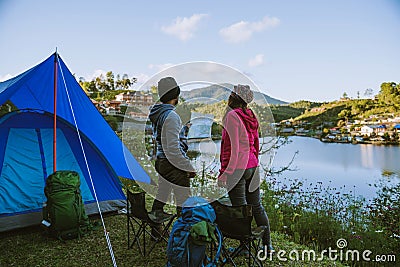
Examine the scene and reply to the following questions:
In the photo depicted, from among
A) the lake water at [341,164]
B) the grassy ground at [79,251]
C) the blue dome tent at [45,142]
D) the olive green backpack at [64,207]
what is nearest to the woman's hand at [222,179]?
the lake water at [341,164]

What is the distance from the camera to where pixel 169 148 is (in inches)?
92.4

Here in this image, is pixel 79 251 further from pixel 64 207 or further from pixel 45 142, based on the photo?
pixel 45 142

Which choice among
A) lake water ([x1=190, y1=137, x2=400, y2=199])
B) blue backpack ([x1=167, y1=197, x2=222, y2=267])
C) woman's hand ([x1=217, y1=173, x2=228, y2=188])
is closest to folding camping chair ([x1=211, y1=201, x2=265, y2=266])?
blue backpack ([x1=167, y1=197, x2=222, y2=267])

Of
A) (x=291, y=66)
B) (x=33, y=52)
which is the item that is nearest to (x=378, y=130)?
(x=291, y=66)

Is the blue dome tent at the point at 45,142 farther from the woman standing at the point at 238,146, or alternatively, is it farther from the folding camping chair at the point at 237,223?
the folding camping chair at the point at 237,223

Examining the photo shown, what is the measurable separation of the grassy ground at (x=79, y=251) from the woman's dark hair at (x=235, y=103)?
1.16m

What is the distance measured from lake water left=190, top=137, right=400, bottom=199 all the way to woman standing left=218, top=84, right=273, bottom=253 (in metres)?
0.48

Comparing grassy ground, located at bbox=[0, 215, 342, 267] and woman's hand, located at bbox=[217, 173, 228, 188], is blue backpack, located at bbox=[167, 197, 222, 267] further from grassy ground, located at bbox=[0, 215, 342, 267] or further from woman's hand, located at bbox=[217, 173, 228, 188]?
grassy ground, located at bbox=[0, 215, 342, 267]

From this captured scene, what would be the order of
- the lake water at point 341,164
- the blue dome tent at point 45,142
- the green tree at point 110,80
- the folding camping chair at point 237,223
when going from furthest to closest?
the green tree at point 110,80 < the lake water at point 341,164 < the blue dome tent at point 45,142 < the folding camping chair at point 237,223

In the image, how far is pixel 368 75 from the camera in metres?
3.79

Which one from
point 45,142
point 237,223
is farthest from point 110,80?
point 237,223

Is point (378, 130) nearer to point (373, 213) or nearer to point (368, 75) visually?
point (368, 75)

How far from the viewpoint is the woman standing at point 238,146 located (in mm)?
2215

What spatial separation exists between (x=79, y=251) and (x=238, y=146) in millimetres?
1555
